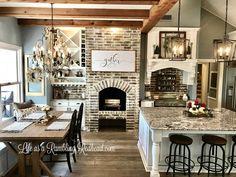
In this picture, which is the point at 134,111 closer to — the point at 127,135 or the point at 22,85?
the point at 127,135

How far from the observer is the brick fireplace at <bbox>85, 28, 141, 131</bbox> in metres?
6.90

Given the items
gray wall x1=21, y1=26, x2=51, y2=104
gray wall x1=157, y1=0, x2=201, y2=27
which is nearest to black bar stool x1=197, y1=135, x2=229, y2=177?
gray wall x1=157, y1=0, x2=201, y2=27

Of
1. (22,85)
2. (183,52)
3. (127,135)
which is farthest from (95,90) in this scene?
(183,52)

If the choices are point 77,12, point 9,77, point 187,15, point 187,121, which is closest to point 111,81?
point 77,12

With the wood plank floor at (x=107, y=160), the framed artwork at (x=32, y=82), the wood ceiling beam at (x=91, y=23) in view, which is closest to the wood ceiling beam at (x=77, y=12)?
the wood ceiling beam at (x=91, y=23)

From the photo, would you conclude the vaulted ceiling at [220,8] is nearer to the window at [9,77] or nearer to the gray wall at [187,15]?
the gray wall at [187,15]

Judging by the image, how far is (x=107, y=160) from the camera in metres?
4.85

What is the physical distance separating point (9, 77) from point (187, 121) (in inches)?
176

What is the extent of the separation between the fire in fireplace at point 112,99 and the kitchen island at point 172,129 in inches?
90.8

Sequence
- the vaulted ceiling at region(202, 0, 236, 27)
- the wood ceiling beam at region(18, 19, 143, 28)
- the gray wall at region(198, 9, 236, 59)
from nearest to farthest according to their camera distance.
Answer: the vaulted ceiling at region(202, 0, 236, 27) → the wood ceiling beam at region(18, 19, 143, 28) → the gray wall at region(198, 9, 236, 59)

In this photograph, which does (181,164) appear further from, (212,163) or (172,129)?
(172,129)

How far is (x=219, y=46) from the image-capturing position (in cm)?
373

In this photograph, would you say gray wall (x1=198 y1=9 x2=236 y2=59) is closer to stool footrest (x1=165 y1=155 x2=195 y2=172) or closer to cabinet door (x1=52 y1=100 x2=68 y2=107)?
stool footrest (x1=165 y1=155 x2=195 y2=172)

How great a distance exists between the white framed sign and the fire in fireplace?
753 millimetres
